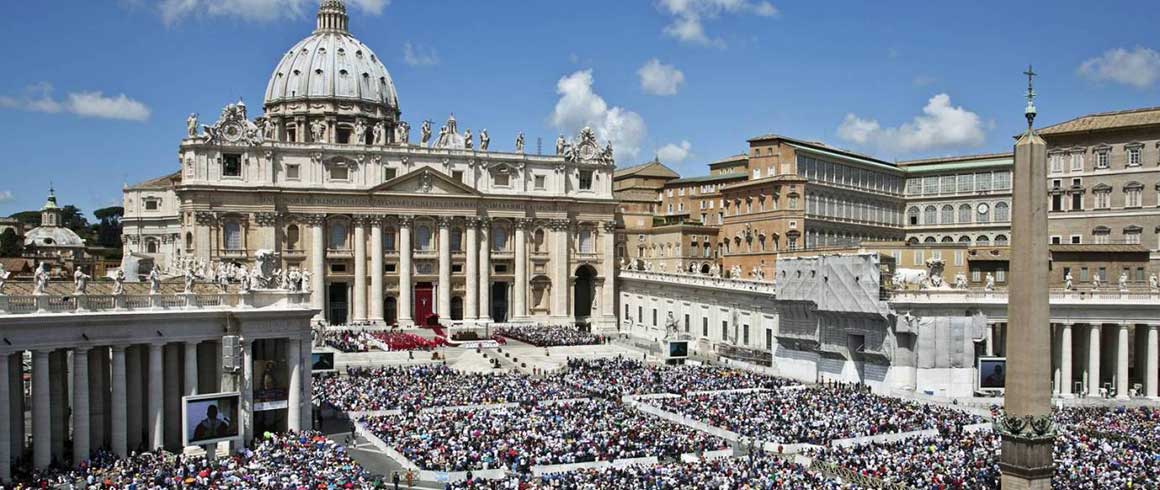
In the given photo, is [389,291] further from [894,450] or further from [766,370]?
[894,450]

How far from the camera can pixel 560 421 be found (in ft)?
134

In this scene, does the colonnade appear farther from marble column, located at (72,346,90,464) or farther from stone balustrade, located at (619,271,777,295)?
stone balustrade, located at (619,271,777,295)

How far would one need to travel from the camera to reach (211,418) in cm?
3631

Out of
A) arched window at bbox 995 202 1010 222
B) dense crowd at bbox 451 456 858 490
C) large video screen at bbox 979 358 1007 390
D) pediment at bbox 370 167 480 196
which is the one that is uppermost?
pediment at bbox 370 167 480 196

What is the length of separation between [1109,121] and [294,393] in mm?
57172

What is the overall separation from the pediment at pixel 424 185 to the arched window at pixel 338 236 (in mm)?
4046

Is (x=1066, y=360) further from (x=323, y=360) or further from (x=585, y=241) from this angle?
(x=585, y=241)

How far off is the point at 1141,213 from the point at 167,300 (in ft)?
198

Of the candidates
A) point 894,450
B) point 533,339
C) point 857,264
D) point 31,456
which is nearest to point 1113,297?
point 857,264

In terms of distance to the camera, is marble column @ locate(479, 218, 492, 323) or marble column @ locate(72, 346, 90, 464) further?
marble column @ locate(479, 218, 492, 323)

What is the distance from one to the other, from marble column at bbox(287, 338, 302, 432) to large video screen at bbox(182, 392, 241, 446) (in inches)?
109

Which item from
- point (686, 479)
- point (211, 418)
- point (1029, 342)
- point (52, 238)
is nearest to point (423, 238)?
point (211, 418)

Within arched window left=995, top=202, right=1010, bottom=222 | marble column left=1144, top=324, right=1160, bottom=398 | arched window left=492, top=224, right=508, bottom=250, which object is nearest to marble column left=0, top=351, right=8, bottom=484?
marble column left=1144, top=324, right=1160, bottom=398

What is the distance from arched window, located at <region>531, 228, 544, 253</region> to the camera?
9256 cm
